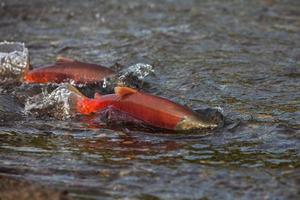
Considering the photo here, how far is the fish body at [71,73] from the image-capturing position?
22.4ft

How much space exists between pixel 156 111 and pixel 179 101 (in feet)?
3.71

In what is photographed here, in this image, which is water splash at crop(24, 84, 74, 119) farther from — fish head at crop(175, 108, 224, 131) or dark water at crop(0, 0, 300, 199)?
fish head at crop(175, 108, 224, 131)

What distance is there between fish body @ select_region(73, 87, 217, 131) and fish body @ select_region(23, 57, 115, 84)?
3.89 ft

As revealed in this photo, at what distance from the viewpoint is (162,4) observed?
11883 mm

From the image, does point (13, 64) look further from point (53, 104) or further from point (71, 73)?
point (53, 104)

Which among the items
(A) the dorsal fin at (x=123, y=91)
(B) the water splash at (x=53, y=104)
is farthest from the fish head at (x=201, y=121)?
(B) the water splash at (x=53, y=104)

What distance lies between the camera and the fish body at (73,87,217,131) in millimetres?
5250

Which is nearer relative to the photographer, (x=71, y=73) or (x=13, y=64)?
(x=71, y=73)

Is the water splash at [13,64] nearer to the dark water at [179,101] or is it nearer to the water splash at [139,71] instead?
the dark water at [179,101]

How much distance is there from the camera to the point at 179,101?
21.0 ft

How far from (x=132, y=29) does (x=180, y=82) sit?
122 inches

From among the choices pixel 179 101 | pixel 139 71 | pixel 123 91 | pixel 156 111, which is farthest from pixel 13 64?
pixel 156 111

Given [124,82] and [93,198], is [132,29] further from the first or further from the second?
[93,198]

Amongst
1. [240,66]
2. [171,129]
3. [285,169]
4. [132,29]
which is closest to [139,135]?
[171,129]
